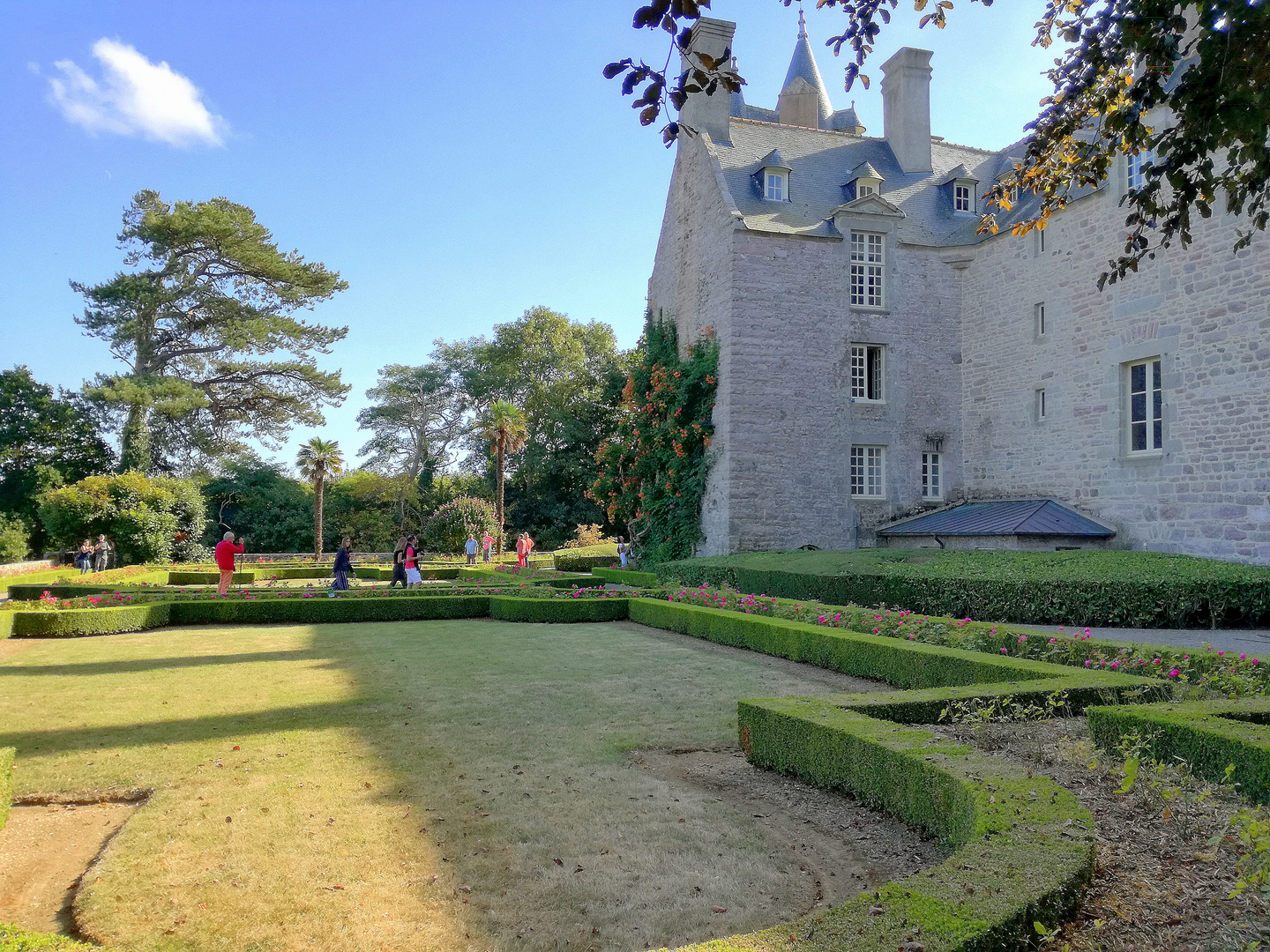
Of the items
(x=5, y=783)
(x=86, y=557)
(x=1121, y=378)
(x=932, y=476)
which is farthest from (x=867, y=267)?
(x=86, y=557)

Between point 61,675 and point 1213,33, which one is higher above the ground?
point 1213,33

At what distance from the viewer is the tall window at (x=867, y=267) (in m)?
21.7

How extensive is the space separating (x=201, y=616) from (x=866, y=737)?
504 inches

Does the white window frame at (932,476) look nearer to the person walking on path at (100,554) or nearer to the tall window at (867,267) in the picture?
the tall window at (867,267)

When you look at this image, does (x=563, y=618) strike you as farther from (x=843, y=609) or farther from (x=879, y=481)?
(x=879, y=481)

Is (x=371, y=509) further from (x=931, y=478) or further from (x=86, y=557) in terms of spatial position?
(x=931, y=478)

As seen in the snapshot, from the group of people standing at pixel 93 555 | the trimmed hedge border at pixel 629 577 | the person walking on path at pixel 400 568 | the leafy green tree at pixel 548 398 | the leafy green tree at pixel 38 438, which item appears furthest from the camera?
the leafy green tree at pixel 548 398

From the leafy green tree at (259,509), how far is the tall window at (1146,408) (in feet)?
112

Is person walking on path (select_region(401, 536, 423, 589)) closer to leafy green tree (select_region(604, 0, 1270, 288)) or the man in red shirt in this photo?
the man in red shirt

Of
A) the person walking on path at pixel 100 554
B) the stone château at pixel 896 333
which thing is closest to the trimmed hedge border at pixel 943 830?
the stone château at pixel 896 333

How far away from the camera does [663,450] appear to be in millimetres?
22797

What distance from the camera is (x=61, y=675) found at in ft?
30.1

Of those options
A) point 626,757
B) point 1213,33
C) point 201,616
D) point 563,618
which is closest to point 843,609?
point 563,618

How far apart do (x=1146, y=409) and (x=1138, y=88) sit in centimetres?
1346
